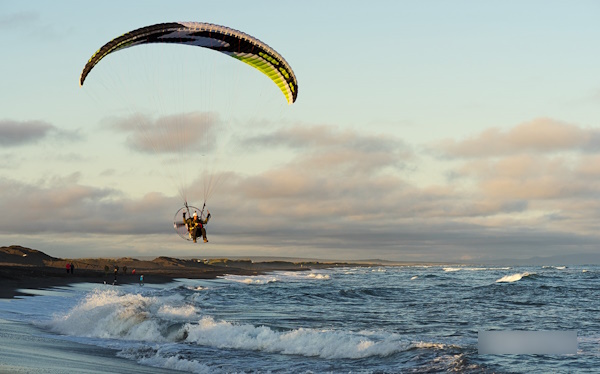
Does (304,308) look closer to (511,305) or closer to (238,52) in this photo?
(511,305)

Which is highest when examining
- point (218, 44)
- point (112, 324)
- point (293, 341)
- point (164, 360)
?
point (218, 44)

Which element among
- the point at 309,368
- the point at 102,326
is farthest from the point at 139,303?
Result: the point at 309,368

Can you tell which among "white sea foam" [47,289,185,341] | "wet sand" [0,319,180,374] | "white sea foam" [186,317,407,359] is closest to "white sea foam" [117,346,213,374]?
"wet sand" [0,319,180,374]

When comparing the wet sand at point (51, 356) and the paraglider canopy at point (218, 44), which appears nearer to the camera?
the wet sand at point (51, 356)

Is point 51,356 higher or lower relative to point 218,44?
lower

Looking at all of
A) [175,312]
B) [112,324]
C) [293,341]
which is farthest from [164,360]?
[175,312]

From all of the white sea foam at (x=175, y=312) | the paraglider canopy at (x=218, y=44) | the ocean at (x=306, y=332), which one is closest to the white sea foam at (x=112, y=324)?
the ocean at (x=306, y=332)

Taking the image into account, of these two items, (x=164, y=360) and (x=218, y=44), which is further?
(x=218, y=44)

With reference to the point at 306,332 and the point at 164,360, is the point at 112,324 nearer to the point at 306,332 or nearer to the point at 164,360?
the point at 164,360

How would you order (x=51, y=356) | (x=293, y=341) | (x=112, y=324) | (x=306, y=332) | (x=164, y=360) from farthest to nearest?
(x=112, y=324) → (x=306, y=332) → (x=293, y=341) → (x=164, y=360) → (x=51, y=356)

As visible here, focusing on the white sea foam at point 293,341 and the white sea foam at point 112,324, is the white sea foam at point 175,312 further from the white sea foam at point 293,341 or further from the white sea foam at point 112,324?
the white sea foam at point 293,341

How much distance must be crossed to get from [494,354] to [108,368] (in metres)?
12.4

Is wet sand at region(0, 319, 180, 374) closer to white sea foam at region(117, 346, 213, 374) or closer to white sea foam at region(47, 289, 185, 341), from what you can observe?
white sea foam at region(117, 346, 213, 374)

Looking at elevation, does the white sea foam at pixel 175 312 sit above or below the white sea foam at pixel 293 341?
above
